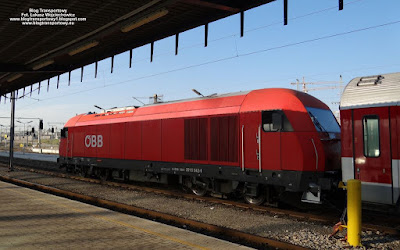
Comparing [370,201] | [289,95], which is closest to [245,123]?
[289,95]

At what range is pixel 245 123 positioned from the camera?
1091 cm

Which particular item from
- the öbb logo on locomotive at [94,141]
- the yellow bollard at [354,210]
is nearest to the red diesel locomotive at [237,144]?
the öbb logo on locomotive at [94,141]

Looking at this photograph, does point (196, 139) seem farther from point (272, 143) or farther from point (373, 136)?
point (373, 136)

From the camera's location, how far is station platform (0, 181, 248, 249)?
5.96 meters

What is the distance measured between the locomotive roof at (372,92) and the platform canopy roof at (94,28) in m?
3.38

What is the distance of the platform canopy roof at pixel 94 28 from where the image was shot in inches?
386

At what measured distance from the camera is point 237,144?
11.1 m

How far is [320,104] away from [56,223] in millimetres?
8455

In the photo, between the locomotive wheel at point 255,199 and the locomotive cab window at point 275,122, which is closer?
the locomotive cab window at point 275,122

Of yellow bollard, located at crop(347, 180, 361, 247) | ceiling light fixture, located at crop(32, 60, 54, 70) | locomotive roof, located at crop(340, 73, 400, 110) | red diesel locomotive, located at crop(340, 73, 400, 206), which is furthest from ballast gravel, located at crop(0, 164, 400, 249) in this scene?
ceiling light fixture, located at crop(32, 60, 54, 70)

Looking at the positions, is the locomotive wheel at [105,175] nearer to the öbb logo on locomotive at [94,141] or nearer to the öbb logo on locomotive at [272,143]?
the öbb logo on locomotive at [94,141]

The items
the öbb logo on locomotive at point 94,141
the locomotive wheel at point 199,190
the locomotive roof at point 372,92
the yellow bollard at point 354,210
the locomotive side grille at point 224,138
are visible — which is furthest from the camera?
the öbb logo on locomotive at point 94,141

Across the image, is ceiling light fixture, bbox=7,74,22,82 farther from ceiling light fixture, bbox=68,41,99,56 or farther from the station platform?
the station platform

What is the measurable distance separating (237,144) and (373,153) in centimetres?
410
